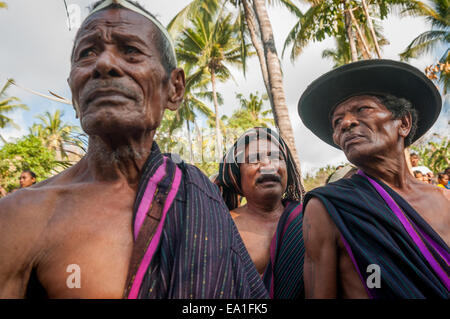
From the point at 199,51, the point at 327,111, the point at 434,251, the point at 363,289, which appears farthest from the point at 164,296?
the point at 199,51

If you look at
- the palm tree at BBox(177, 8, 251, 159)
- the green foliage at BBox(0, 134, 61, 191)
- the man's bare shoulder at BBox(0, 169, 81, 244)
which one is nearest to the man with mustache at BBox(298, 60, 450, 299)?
the man's bare shoulder at BBox(0, 169, 81, 244)

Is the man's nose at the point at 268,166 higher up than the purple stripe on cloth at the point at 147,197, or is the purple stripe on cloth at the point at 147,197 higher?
the man's nose at the point at 268,166

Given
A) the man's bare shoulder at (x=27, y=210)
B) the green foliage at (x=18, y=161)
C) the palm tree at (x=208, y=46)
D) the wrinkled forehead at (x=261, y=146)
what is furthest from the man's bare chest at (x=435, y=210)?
the palm tree at (x=208, y=46)

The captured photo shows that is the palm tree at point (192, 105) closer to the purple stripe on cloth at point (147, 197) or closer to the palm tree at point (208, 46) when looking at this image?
the palm tree at point (208, 46)

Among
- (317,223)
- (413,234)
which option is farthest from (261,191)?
(413,234)

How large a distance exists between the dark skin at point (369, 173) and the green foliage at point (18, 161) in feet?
43.1

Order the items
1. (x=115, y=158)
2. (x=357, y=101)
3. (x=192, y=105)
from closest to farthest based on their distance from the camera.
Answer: (x=115, y=158), (x=357, y=101), (x=192, y=105)

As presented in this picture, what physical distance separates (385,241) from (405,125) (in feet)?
3.09

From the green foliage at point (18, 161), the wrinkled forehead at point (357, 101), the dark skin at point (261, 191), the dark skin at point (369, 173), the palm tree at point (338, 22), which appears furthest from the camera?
the green foliage at point (18, 161)

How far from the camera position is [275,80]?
648cm

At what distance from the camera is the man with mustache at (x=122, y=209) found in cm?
105

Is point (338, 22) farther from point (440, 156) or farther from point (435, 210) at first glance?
point (435, 210)

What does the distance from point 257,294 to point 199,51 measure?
2114 cm
